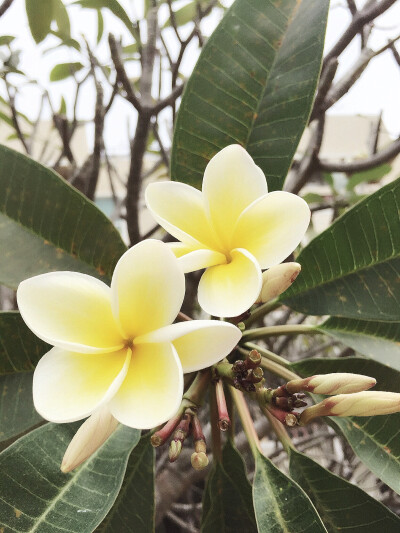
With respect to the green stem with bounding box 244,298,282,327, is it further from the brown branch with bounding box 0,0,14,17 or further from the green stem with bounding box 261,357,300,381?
the brown branch with bounding box 0,0,14,17

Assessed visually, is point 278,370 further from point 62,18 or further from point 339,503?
point 62,18

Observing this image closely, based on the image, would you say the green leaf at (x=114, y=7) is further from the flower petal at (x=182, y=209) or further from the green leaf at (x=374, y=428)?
the green leaf at (x=374, y=428)

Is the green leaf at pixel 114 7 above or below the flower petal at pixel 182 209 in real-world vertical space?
above

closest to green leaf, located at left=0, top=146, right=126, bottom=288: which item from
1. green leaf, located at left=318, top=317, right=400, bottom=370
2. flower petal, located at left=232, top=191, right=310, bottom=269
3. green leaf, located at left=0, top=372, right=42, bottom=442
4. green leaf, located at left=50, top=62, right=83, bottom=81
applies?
green leaf, located at left=0, top=372, right=42, bottom=442

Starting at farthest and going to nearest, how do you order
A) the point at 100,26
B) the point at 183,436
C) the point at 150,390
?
1. the point at 100,26
2. the point at 183,436
3. the point at 150,390

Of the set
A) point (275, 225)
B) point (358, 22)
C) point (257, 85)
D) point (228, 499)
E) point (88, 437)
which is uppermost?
point (358, 22)

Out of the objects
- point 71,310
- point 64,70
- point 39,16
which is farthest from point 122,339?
point 64,70

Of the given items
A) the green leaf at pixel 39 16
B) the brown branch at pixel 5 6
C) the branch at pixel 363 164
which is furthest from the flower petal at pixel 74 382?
the branch at pixel 363 164
